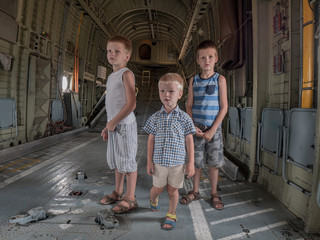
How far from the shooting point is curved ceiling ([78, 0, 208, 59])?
8750 millimetres

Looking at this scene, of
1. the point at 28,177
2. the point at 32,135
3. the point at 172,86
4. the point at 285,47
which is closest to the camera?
the point at 172,86

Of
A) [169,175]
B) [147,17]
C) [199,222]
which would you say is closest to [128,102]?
[169,175]

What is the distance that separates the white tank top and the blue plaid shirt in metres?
0.47

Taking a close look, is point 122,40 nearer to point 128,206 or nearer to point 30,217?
point 128,206

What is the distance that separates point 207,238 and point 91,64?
9.95 meters

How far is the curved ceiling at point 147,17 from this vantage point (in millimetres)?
8750

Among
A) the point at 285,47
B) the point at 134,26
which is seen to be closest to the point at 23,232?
the point at 285,47

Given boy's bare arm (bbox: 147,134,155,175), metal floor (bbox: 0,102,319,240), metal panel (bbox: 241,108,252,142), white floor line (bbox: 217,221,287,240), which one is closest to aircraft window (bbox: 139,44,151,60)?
metal panel (bbox: 241,108,252,142)

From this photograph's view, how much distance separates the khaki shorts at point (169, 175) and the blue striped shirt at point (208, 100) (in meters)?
0.69

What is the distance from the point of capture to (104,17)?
10195 mm

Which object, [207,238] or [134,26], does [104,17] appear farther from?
[207,238]

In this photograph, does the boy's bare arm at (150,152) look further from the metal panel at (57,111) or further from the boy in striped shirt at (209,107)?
the metal panel at (57,111)

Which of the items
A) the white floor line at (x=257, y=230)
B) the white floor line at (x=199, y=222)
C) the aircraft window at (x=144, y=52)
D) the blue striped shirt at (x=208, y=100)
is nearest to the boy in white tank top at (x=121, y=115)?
the white floor line at (x=199, y=222)

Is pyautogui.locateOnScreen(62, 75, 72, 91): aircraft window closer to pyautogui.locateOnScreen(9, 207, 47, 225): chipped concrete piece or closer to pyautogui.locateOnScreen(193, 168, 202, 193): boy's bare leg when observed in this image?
pyautogui.locateOnScreen(9, 207, 47, 225): chipped concrete piece
